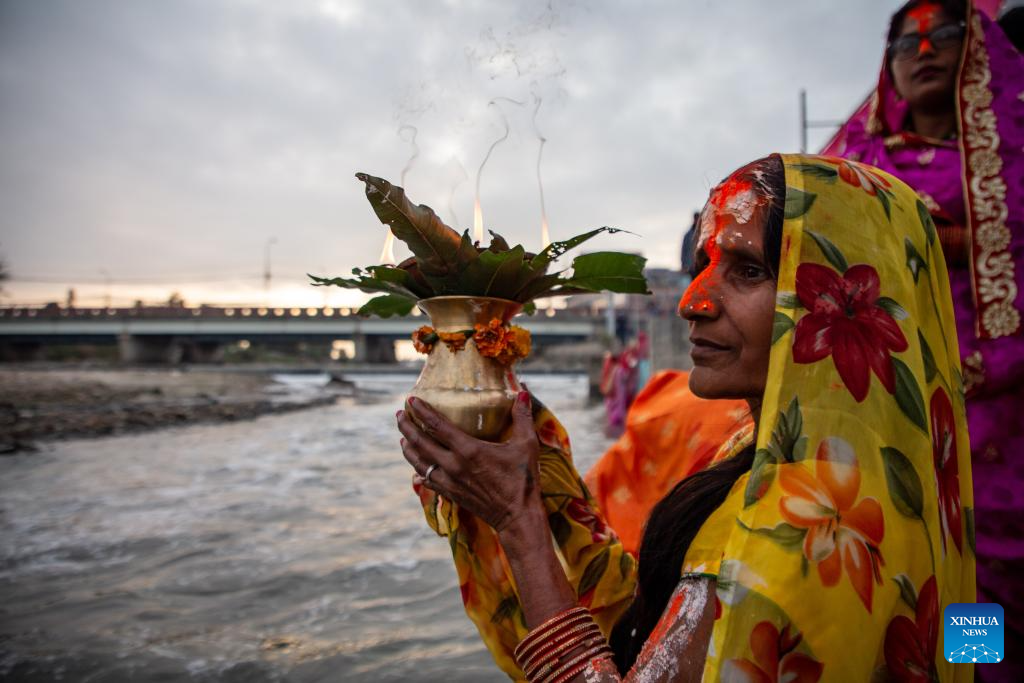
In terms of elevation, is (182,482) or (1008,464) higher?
(1008,464)

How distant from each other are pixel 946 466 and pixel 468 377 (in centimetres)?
97

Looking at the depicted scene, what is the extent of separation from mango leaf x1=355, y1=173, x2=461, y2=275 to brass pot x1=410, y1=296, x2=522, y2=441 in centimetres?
9

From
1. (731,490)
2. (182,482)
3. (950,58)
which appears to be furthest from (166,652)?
(182,482)

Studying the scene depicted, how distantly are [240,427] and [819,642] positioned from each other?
1497 cm

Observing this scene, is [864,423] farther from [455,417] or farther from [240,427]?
[240,427]

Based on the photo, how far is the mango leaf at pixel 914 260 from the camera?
1.18 meters

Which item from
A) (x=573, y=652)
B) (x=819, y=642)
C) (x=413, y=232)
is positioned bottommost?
(x=573, y=652)

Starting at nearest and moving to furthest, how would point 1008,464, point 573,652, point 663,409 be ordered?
point 573,652, point 1008,464, point 663,409

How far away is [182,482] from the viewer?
7727 millimetres

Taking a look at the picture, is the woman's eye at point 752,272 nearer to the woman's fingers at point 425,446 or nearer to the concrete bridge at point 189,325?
the woman's fingers at point 425,446

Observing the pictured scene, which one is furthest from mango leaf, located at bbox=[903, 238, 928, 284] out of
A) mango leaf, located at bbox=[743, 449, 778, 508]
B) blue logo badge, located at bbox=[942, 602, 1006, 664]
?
blue logo badge, located at bbox=[942, 602, 1006, 664]

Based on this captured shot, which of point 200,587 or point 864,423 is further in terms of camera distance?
point 200,587

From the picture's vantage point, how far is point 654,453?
2.90m

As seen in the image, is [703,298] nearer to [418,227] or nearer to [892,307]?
[892,307]
